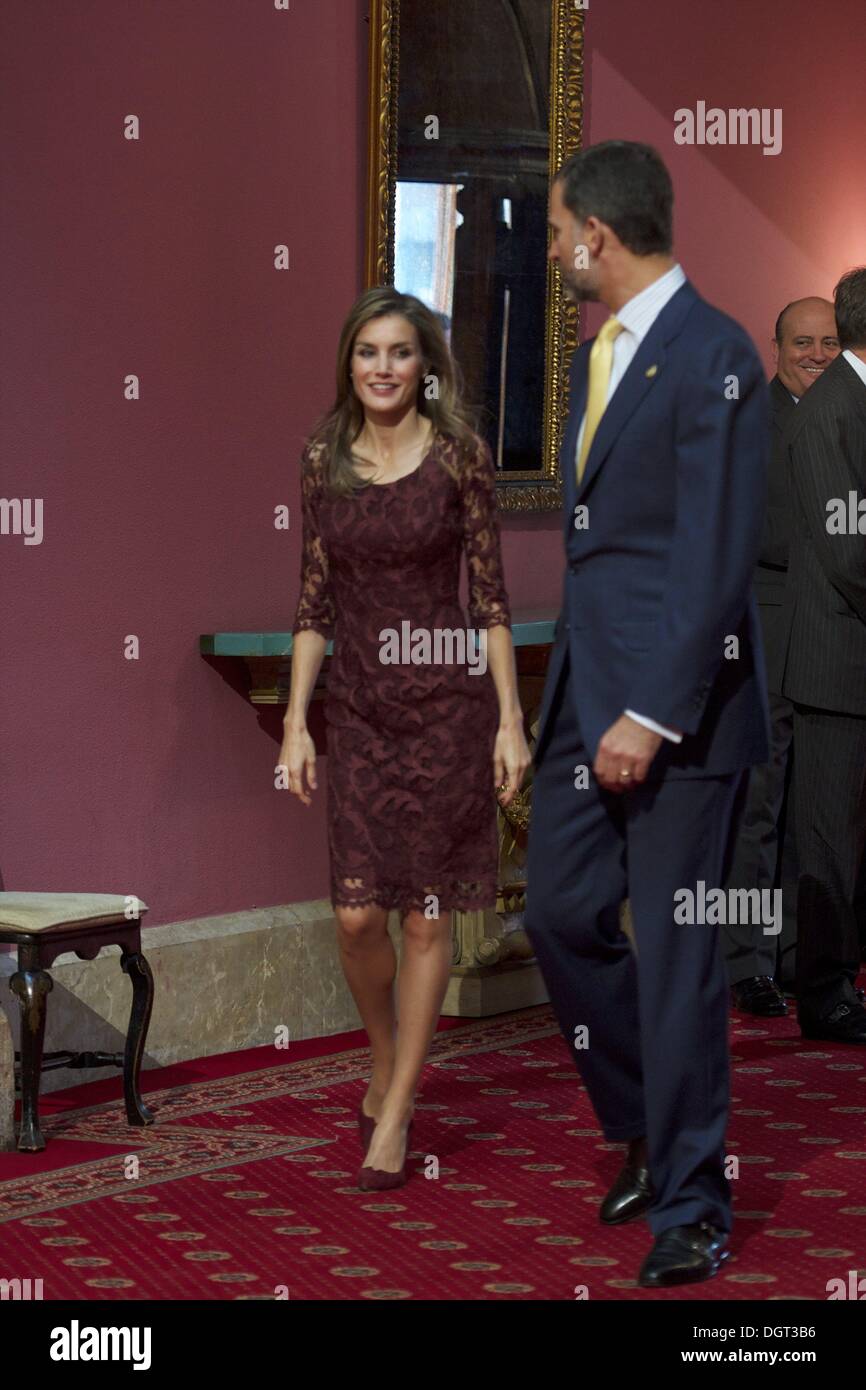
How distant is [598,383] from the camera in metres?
3.86

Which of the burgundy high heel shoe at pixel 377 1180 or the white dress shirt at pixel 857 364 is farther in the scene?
the white dress shirt at pixel 857 364

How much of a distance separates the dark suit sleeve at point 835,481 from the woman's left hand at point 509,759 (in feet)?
5.21

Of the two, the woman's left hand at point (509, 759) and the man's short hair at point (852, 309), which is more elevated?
the man's short hair at point (852, 309)

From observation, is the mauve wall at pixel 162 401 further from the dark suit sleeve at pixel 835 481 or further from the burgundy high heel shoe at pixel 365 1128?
the dark suit sleeve at pixel 835 481

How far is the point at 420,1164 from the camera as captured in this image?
4684 millimetres

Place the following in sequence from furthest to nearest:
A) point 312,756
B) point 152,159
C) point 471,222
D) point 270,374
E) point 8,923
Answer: point 471,222 → point 270,374 → point 152,159 → point 8,923 → point 312,756

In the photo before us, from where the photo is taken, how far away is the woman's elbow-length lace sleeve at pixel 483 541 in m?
4.56

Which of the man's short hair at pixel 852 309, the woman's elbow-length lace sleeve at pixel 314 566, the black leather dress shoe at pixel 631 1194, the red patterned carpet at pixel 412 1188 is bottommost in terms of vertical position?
the red patterned carpet at pixel 412 1188

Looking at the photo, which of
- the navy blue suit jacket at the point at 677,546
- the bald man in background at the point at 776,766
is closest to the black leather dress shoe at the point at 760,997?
the bald man in background at the point at 776,766

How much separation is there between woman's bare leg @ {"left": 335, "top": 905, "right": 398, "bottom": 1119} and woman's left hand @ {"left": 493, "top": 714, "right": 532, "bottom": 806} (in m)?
0.37

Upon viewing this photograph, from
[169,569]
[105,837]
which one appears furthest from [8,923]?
[169,569]

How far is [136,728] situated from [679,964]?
230cm

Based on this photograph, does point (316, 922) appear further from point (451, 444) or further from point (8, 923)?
point (451, 444)

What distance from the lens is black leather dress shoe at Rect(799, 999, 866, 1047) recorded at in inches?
232
